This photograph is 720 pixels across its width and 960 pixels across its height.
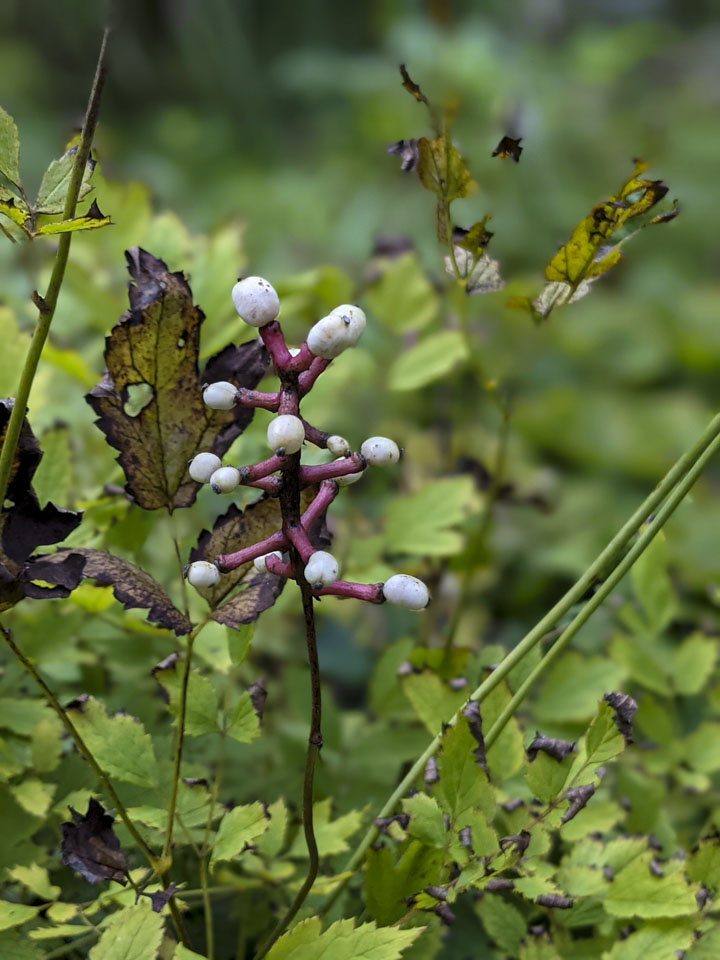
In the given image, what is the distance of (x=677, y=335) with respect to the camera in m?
2.41

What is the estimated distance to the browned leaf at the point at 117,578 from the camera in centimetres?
45

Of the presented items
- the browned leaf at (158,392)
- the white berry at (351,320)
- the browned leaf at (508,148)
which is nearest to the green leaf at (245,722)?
the browned leaf at (158,392)

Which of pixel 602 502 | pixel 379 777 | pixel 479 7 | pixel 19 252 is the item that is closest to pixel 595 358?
pixel 602 502

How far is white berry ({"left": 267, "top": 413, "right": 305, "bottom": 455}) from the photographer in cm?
38

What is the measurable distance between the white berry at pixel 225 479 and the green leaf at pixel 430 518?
40cm

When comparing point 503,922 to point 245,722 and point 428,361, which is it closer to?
point 245,722

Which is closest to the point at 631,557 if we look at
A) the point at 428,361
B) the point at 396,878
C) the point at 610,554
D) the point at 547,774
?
the point at 610,554

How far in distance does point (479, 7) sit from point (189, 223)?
2697mm

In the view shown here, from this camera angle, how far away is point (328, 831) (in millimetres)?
576

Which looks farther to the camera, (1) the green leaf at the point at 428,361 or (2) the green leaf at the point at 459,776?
(1) the green leaf at the point at 428,361

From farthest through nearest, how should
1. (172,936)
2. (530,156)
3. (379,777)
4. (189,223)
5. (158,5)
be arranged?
(158,5)
(189,223)
(530,156)
(379,777)
(172,936)

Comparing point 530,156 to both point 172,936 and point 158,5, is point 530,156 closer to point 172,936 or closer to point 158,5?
point 172,936

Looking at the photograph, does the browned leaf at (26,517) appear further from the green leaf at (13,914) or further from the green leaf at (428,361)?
the green leaf at (428,361)

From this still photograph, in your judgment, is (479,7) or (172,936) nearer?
(172,936)
